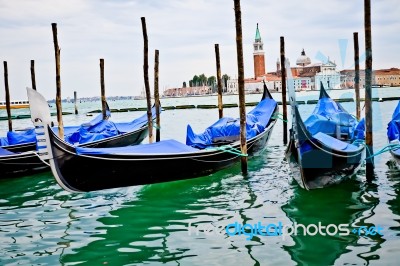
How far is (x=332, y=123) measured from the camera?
740cm

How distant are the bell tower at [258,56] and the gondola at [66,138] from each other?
77.0 m

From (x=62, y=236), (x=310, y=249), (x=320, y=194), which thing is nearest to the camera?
(x=310, y=249)

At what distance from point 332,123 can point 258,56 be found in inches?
3148

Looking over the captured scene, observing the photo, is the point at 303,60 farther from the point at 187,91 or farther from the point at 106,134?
the point at 106,134

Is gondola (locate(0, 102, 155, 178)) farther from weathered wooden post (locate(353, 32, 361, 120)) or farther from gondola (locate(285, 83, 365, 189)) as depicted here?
weathered wooden post (locate(353, 32, 361, 120))

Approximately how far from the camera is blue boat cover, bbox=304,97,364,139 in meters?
7.30

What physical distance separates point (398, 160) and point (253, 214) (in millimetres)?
2144

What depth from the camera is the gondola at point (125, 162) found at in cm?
477

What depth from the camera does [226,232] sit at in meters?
4.33

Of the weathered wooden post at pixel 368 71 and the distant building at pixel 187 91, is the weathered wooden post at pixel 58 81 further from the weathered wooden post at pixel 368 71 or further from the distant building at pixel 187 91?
the distant building at pixel 187 91

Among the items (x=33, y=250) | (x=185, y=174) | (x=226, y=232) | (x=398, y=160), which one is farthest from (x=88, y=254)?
(x=398, y=160)

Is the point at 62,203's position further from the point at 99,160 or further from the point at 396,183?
the point at 396,183

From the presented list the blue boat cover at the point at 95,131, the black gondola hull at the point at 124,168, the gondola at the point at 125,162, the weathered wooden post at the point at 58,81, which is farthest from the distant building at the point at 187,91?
the black gondola hull at the point at 124,168

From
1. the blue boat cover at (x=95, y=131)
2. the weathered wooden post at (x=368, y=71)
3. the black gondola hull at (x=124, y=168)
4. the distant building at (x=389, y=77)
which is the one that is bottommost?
the black gondola hull at (x=124, y=168)
